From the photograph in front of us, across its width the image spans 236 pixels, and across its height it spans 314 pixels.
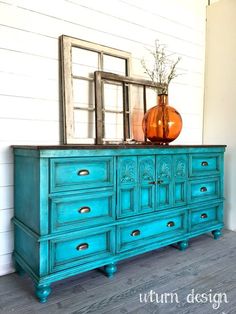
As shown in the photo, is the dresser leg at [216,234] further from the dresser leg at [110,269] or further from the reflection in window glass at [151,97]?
the reflection in window glass at [151,97]

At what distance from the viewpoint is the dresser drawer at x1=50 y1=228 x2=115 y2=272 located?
1630 mm

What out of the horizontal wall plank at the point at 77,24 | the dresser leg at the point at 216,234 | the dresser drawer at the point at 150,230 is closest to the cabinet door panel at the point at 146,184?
the dresser drawer at the point at 150,230

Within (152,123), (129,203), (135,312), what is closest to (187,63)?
(152,123)

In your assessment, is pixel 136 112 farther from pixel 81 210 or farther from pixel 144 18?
pixel 81 210

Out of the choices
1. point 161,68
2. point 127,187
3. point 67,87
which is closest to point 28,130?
point 67,87

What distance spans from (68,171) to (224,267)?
1355mm

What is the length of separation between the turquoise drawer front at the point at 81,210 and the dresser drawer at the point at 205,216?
0.88 meters

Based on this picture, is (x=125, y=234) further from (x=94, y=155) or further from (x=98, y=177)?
(x=94, y=155)

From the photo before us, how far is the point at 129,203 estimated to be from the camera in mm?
1941

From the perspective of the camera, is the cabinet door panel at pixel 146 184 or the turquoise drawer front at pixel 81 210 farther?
the cabinet door panel at pixel 146 184

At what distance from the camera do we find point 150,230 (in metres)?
2.07

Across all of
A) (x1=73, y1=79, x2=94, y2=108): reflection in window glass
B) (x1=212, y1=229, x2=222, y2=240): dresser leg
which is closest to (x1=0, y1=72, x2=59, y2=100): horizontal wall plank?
(x1=73, y1=79, x2=94, y2=108): reflection in window glass

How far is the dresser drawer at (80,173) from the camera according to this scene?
161 cm

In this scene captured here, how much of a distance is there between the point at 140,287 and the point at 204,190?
1093mm
